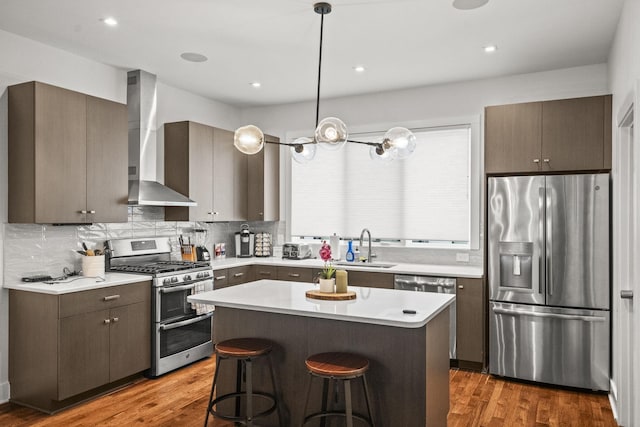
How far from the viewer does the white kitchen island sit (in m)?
2.59

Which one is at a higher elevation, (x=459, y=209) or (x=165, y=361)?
(x=459, y=209)

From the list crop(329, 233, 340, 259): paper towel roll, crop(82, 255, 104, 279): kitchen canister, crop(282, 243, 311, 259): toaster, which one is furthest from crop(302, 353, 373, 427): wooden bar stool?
crop(282, 243, 311, 259): toaster

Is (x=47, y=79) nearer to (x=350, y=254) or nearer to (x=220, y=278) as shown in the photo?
(x=220, y=278)

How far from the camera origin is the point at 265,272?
17.4 feet

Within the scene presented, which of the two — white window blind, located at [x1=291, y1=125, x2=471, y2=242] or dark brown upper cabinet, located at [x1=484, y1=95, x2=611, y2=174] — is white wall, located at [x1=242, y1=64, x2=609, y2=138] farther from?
dark brown upper cabinet, located at [x1=484, y1=95, x2=611, y2=174]

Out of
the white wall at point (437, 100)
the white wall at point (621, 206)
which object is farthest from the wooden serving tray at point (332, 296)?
the white wall at point (437, 100)

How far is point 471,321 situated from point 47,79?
4.18 metres

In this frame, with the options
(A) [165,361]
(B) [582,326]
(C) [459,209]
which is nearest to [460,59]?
(C) [459,209]

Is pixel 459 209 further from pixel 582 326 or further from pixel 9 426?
pixel 9 426

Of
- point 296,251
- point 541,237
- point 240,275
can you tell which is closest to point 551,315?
point 541,237

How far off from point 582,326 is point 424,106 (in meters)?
2.63

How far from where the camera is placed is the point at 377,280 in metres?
4.66

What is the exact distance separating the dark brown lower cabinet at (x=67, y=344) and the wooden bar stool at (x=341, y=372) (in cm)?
183

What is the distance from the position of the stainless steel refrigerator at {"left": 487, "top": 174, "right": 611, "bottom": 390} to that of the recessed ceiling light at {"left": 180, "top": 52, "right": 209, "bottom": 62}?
2.80 metres
